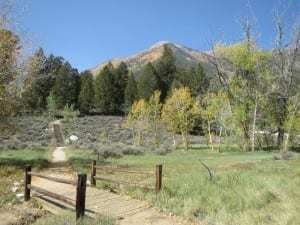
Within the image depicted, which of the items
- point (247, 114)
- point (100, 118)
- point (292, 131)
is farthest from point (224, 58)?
point (100, 118)

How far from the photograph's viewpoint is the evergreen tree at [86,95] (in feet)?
270

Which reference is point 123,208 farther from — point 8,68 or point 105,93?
point 105,93

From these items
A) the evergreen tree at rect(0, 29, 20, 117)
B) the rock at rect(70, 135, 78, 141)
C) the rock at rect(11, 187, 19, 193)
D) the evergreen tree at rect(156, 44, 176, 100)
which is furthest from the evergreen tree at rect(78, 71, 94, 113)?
the rock at rect(11, 187, 19, 193)

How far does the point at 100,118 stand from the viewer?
7944cm

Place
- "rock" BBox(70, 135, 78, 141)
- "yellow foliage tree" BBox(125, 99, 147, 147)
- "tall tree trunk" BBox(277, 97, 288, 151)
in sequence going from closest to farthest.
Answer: "tall tree trunk" BBox(277, 97, 288, 151) < "yellow foliage tree" BBox(125, 99, 147, 147) < "rock" BBox(70, 135, 78, 141)

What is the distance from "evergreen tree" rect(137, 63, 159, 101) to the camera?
78188 mm

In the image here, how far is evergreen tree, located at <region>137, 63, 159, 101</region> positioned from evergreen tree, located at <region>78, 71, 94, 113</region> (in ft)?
37.1

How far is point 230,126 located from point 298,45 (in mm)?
10968

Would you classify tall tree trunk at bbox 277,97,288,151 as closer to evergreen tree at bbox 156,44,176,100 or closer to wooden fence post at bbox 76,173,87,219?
wooden fence post at bbox 76,173,87,219

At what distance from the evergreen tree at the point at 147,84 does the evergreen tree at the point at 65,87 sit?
1504 centimetres

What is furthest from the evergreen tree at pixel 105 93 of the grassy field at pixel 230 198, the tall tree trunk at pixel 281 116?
the grassy field at pixel 230 198

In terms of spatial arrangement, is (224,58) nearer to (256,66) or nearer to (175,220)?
(256,66)

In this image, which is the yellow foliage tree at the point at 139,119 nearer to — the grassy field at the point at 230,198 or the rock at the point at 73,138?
the rock at the point at 73,138

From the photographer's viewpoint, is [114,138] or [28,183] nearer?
[28,183]
